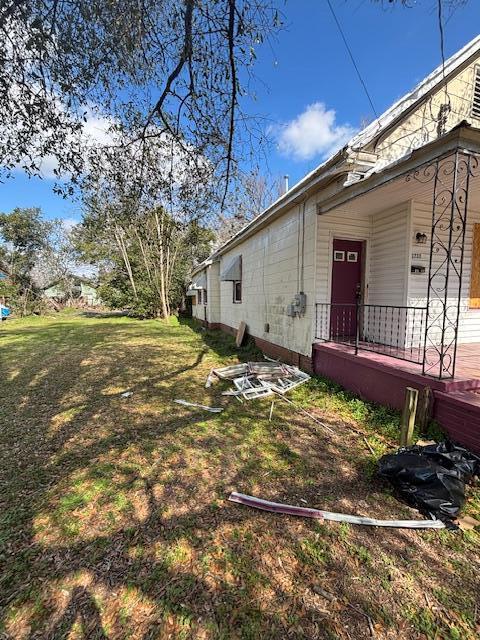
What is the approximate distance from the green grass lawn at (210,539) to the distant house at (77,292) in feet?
107

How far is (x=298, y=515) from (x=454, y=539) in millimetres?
1121

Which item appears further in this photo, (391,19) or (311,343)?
(311,343)

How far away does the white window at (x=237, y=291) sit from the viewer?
1094 cm

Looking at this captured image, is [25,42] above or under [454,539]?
above

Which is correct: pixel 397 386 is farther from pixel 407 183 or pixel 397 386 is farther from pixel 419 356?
pixel 407 183

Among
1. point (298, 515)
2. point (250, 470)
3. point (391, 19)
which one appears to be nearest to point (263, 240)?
point (391, 19)

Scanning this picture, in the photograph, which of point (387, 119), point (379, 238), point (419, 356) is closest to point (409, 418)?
point (419, 356)

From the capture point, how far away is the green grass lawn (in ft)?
5.57

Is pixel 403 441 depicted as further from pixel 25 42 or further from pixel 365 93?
pixel 25 42

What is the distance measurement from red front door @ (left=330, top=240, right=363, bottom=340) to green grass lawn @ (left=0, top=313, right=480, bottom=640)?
230 cm

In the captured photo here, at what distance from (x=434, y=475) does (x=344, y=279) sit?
4.26m

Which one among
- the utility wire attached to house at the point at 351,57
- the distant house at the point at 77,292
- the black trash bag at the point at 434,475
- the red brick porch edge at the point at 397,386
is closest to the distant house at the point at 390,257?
the red brick porch edge at the point at 397,386

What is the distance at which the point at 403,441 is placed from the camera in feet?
11.0

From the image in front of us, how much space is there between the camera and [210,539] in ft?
7.34
